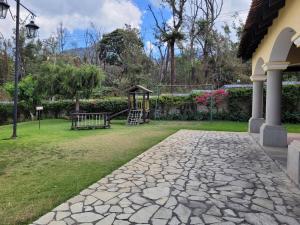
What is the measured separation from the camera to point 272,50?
263 inches

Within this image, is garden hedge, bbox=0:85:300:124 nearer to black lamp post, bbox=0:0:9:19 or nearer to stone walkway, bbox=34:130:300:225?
stone walkway, bbox=34:130:300:225

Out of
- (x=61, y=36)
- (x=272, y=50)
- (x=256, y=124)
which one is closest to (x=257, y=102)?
(x=256, y=124)

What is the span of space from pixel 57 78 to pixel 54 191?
15037 mm

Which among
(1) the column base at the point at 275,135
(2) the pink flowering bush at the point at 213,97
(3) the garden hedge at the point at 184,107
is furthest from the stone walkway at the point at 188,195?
(2) the pink flowering bush at the point at 213,97

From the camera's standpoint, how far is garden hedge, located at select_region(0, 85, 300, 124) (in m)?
15.5

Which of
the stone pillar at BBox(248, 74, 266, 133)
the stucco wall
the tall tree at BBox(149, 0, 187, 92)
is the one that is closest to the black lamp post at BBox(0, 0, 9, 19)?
the stucco wall

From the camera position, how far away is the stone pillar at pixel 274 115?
25.0 ft

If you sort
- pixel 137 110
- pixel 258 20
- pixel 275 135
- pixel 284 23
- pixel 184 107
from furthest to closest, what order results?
pixel 184 107 → pixel 137 110 → pixel 275 135 → pixel 258 20 → pixel 284 23

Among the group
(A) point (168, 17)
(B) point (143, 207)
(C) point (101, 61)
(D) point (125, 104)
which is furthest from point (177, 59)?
(B) point (143, 207)

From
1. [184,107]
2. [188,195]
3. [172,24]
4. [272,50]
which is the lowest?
[188,195]

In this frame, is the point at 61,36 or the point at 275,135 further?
the point at 61,36

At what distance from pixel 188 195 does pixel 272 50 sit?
455 centimetres

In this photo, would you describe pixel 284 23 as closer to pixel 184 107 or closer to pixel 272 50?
pixel 272 50

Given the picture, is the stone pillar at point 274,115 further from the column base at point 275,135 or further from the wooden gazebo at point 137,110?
the wooden gazebo at point 137,110
